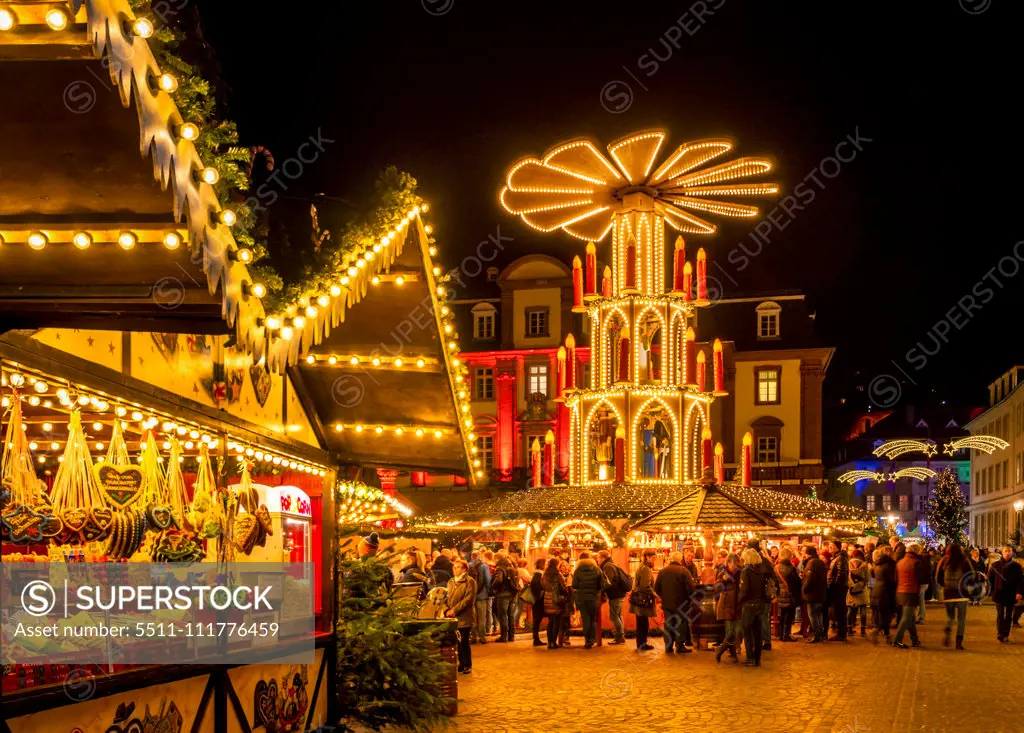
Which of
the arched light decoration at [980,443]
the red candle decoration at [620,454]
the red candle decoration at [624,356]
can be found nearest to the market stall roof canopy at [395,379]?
the red candle decoration at [620,454]

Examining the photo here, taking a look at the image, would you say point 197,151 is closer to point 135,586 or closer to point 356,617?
point 135,586

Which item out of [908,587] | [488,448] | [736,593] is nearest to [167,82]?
[736,593]

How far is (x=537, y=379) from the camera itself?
172 feet

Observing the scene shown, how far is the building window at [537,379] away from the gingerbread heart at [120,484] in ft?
145

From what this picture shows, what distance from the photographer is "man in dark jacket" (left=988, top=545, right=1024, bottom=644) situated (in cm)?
1988

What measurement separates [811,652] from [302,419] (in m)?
10.8

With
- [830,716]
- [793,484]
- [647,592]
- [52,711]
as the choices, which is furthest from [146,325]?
[793,484]

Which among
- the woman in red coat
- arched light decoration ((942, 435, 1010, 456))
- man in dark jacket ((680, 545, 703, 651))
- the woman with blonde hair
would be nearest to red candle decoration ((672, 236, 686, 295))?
man in dark jacket ((680, 545, 703, 651))

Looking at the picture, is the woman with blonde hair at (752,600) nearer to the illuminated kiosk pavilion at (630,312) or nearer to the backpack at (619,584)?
the backpack at (619,584)

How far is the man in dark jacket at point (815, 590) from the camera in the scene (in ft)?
65.0

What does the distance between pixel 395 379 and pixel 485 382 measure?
4187 cm

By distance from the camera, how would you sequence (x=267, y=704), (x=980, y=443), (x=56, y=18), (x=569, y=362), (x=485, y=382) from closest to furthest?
(x=56, y=18) → (x=267, y=704) → (x=569, y=362) → (x=980, y=443) → (x=485, y=382)

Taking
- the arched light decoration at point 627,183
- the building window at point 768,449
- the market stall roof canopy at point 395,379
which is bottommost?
the building window at point 768,449

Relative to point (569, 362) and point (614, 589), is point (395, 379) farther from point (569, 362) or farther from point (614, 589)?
point (569, 362)
